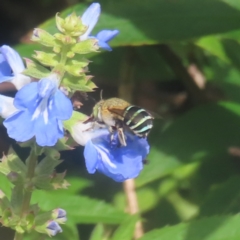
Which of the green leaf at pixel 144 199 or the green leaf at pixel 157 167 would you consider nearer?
the green leaf at pixel 157 167

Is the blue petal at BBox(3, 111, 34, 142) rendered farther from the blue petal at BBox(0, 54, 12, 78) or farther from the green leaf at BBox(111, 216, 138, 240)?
the green leaf at BBox(111, 216, 138, 240)

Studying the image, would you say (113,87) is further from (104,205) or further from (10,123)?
(10,123)

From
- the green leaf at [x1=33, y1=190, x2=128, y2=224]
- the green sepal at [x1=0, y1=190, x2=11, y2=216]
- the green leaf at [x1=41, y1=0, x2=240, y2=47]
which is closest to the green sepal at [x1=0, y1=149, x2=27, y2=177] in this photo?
the green sepal at [x1=0, y1=190, x2=11, y2=216]

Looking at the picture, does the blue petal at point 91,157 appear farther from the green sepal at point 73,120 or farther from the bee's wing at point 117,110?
the bee's wing at point 117,110

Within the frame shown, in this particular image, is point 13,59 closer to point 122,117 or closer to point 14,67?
point 14,67

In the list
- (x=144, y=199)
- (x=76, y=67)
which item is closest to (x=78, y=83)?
(x=76, y=67)

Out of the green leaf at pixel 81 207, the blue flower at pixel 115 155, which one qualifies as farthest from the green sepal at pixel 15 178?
the green leaf at pixel 81 207
